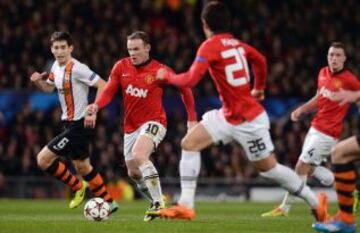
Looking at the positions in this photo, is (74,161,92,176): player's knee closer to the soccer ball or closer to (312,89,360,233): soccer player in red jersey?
the soccer ball

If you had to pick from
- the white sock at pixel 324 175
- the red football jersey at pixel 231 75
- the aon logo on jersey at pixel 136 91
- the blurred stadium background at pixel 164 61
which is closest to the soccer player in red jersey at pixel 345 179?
the red football jersey at pixel 231 75

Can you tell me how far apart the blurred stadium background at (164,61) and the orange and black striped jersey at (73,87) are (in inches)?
313

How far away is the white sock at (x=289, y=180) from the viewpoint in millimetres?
9391

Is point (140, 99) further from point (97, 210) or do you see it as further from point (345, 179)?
point (345, 179)

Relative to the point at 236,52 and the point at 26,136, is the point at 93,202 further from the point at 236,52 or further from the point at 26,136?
the point at 26,136

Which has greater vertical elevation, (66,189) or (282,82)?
(282,82)

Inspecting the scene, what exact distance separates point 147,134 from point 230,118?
233cm

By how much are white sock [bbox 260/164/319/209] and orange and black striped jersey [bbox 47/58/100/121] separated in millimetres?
3936

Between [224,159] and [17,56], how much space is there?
18.2 feet

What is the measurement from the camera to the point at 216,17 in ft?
30.8

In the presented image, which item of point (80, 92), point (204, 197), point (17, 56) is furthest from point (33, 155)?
point (80, 92)

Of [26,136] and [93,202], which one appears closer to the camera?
[93,202]

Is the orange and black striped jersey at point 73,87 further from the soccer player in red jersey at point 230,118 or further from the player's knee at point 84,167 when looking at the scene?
the soccer player in red jersey at point 230,118

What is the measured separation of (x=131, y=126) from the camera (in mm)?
12062
